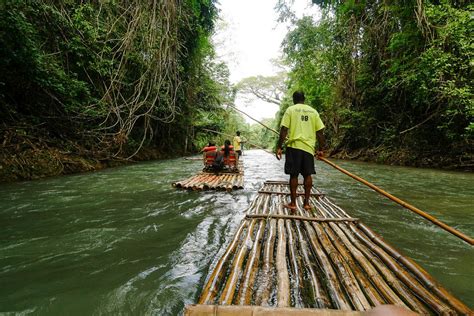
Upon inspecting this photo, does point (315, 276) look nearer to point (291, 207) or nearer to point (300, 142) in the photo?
point (291, 207)

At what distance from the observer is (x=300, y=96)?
3793mm

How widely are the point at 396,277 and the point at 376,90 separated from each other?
12429 millimetres

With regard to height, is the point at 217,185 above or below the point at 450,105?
below

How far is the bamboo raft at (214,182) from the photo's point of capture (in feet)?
18.5

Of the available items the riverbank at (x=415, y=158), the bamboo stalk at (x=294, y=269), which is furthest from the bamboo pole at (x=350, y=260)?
the riverbank at (x=415, y=158)

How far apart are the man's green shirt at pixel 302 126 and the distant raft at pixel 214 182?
2.29m

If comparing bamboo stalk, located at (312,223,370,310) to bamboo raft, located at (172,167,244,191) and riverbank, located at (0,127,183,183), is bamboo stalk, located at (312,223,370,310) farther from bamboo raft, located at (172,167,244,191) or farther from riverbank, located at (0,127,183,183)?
riverbank, located at (0,127,183,183)

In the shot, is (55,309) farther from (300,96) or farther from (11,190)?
(11,190)

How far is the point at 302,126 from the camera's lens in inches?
145

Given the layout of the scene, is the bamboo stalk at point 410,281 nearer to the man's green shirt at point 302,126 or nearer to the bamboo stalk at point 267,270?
the bamboo stalk at point 267,270

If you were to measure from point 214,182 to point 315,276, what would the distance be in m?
4.34

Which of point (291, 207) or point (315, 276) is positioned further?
point (291, 207)

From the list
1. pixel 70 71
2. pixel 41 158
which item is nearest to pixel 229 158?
pixel 41 158

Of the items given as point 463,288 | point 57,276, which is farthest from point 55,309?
point 463,288
